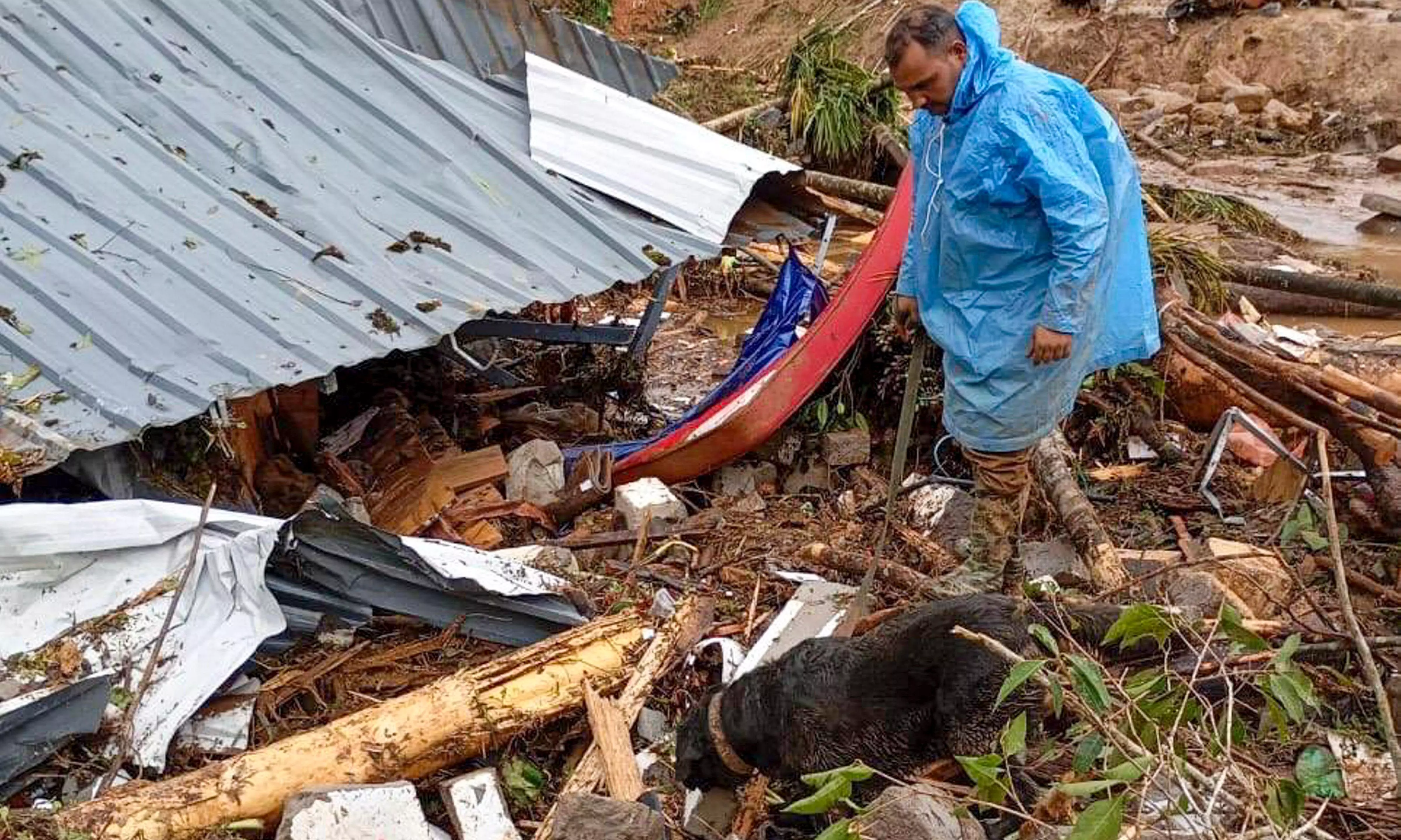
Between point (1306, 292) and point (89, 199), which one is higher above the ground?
point (89, 199)

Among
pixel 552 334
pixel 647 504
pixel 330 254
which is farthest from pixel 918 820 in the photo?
pixel 552 334

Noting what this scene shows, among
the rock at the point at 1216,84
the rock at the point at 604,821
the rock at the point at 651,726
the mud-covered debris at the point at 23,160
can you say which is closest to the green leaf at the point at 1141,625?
the rock at the point at 604,821

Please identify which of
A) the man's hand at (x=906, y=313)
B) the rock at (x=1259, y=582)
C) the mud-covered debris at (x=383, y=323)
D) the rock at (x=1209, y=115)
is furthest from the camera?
the rock at (x=1209, y=115)

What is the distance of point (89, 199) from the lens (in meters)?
4.79

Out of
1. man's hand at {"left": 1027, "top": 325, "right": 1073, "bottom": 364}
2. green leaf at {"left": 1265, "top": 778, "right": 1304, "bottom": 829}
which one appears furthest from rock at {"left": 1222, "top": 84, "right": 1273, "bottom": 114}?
green leaf at {"left": 1265, "top": 778, "right": 1304, "bottom": 829}

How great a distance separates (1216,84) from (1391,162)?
3301 millimetres

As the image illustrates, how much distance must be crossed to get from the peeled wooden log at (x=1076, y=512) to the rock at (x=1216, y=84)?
13.3 meters

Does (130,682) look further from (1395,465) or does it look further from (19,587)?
(1395,465)

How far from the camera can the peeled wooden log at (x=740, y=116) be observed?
14180mm

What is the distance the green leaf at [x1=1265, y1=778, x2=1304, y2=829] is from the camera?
7.11 feet

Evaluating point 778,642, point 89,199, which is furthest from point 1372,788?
point 89,199

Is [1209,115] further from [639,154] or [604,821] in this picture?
[604,821]

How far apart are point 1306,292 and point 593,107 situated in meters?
6.04

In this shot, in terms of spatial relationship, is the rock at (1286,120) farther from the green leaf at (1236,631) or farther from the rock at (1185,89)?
the green leaf at (1236,631)
